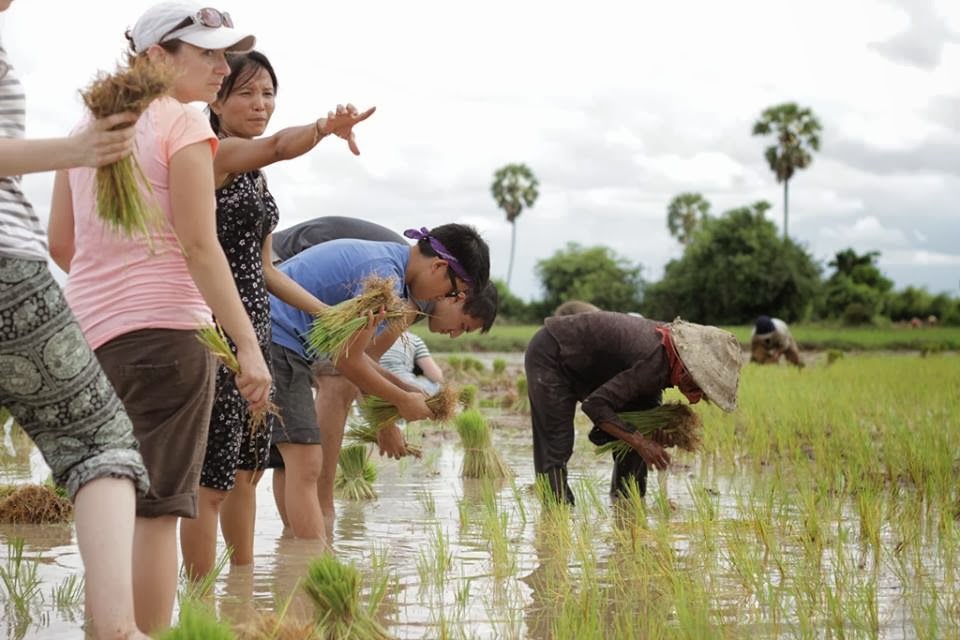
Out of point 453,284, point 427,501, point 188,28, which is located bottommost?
point 427,501

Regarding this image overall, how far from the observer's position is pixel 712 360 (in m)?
5.20

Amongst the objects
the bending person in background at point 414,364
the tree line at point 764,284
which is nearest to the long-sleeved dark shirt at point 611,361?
the bending person in background at point 414,364

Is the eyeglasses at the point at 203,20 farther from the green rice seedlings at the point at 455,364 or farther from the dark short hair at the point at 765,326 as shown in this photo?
the dark short hair at the point at 765,326

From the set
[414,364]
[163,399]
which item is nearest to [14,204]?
[163,399]

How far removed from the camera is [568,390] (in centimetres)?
563

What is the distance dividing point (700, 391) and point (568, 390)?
60 centimetres

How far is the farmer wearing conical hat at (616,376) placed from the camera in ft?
17.0

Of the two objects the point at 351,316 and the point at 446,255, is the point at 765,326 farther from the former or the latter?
the point at 351,316

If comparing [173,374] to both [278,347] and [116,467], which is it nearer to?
[116,467]

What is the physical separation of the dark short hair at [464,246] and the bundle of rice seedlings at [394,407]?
0.83m

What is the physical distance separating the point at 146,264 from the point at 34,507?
284cm

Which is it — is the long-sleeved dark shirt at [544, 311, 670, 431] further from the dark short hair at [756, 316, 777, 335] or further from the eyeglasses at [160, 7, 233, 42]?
the dark short hair at [756, 316, 777, 335]

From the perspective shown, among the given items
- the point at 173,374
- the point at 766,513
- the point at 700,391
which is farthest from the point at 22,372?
the point at 700,391

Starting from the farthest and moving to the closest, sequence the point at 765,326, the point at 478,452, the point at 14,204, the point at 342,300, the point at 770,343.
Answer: the point at 770,343 < the point at 765,326 < the point at 478,452 < the point at 342,300 < the point at 14,204
